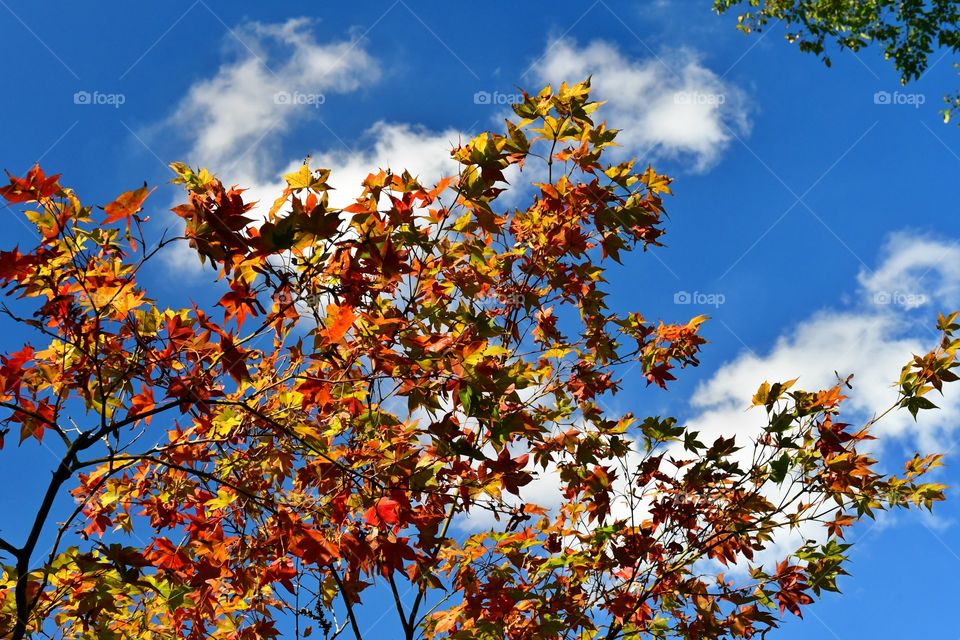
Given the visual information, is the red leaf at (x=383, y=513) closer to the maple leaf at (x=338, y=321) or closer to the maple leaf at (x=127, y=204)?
the maple leaf at (x=338, y=321)

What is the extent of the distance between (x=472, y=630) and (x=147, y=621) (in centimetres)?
174

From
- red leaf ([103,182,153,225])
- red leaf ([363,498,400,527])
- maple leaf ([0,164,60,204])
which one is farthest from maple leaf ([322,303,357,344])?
maple leaf ([0,164,60,204])

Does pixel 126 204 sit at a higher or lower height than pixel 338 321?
Result: higher

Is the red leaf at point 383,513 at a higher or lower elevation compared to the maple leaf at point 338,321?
lower

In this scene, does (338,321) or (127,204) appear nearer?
(127,204)

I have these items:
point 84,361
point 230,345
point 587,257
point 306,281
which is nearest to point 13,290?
point 84,361

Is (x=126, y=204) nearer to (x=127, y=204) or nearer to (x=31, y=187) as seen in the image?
(x=127, y=204)

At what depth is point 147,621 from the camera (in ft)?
12.5

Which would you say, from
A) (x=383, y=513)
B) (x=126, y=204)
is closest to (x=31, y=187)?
(x=126, y=204)

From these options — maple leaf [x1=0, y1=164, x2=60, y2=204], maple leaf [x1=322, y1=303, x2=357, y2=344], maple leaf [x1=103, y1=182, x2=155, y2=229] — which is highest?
maple leaf [x1=0, y1=164, x2=60, y2=204]

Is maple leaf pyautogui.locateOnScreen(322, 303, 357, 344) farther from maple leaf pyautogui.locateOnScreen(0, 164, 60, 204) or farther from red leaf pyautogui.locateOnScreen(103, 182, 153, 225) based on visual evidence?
maple leaf pyautogui.locateOnScreen(0, 164, 60, 204)

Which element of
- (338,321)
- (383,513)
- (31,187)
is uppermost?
(31,187)

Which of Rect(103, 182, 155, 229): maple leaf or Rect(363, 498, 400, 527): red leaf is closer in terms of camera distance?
Rect(103, 182, 155, 229): maple leaf

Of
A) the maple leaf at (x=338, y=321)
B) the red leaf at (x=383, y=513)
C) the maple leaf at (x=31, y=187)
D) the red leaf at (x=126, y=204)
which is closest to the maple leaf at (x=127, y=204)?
the red leaf at (x=126, y=204)
